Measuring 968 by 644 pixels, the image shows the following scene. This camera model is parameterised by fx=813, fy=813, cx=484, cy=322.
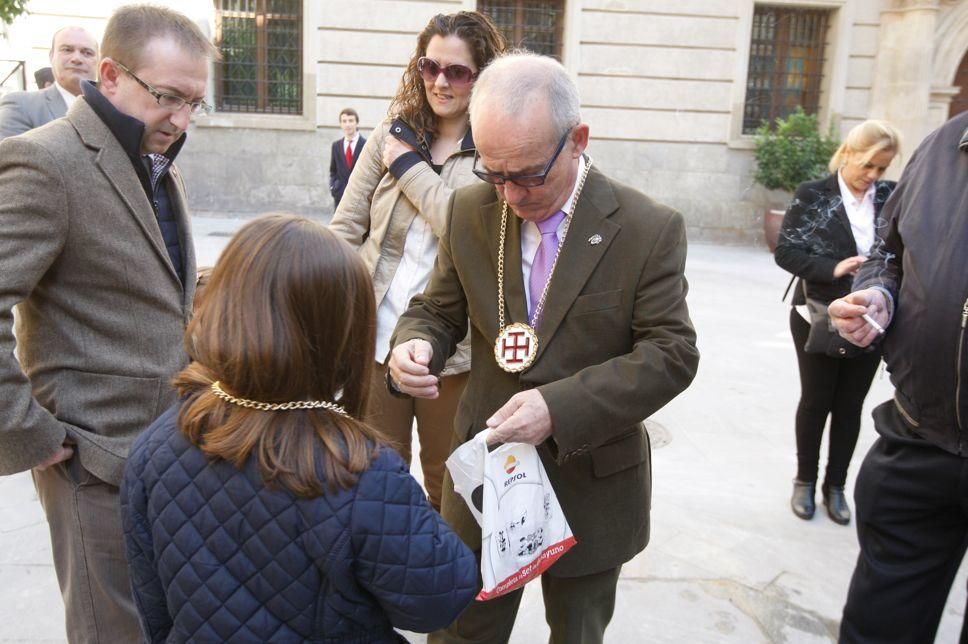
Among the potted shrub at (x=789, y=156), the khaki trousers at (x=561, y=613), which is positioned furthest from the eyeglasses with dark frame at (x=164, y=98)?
the potted shrub at (x=789, y=156)

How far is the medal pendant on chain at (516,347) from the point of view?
6.49ft

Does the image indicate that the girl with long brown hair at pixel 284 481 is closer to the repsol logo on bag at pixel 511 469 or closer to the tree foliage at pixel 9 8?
the repsol logo on bag at pixel 511 469

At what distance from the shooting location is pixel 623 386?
1838 millimetres

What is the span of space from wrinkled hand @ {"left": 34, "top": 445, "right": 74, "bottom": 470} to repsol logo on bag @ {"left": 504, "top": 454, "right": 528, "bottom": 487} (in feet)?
3.41

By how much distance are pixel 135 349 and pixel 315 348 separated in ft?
2.64

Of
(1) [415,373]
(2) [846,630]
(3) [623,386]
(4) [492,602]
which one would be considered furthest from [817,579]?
(1) [415,373]

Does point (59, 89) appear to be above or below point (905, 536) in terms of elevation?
above

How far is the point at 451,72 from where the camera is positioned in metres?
2.70

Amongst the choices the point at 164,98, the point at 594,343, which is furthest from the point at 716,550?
the point at 164,98

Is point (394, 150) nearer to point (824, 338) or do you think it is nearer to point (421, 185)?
point (421, 185)

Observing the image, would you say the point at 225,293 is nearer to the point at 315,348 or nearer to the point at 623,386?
the point at 315,348

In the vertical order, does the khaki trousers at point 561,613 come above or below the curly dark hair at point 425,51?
below

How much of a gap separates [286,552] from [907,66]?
1469cm

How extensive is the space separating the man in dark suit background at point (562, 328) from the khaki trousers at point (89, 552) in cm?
78
